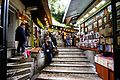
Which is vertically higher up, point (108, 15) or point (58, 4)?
point (58, 4)

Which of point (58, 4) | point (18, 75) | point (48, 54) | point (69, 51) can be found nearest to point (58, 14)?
point (58, 4)

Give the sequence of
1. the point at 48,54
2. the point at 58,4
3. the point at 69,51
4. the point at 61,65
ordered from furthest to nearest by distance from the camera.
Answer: the point at 58,4
the point at 69,51
the point at 48,54
the point at 61,65

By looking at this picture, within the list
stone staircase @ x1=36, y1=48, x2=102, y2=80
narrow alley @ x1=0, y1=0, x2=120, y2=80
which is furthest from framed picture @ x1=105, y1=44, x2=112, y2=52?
stone staircase @ x1=36, y1=48, x2=102, y2=80

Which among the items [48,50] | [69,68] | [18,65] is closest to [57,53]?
[48,50]

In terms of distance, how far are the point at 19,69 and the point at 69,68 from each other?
3458 millimetres

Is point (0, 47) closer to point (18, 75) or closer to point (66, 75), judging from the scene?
point (18, 75)

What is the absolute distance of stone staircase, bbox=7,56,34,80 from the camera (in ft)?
18.7

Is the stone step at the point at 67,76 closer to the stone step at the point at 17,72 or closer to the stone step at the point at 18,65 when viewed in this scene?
the stone step at the point at 18,65

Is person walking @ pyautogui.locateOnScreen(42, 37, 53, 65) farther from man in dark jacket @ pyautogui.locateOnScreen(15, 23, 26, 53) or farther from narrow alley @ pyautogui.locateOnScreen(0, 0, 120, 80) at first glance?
man in dark jacket @ pyautogui.locateOnScreen(15, 23, 26, 53)

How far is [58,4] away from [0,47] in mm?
24986

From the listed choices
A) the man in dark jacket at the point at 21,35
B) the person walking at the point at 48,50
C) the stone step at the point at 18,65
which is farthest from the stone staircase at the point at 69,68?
the man in dark jacket at the point at 21,35

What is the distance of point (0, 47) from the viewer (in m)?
2.88

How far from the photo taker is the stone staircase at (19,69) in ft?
18.7

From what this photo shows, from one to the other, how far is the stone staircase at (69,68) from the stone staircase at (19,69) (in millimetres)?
862
